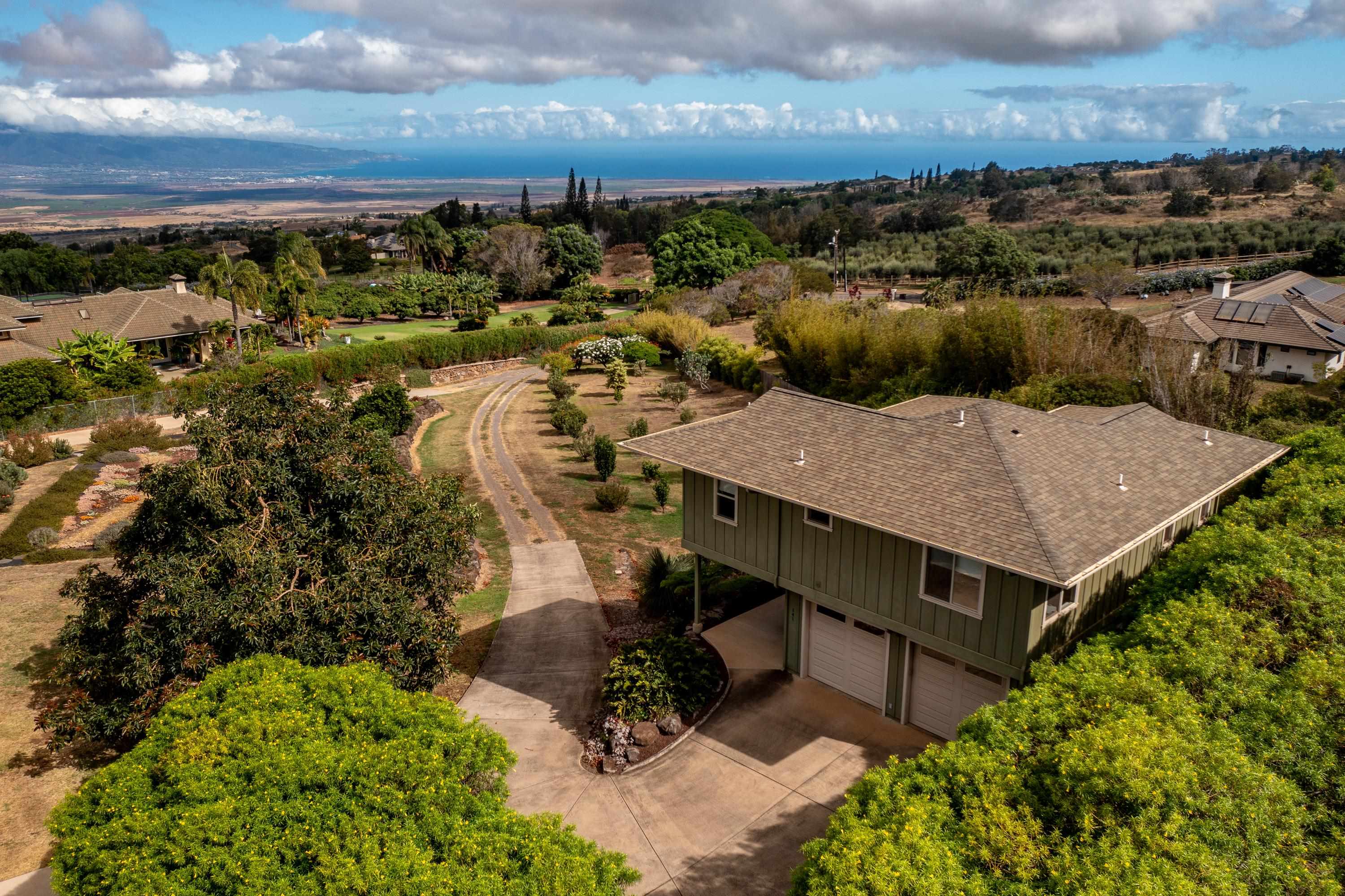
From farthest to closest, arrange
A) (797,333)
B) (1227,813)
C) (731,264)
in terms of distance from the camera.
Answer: (731,264) < (797,333) < (1227,813)

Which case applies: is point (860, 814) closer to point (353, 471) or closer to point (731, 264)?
point (353, 471)

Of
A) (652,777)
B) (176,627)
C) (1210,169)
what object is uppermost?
(1210,169)

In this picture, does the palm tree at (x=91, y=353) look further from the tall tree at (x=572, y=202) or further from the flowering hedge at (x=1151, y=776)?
the tall tree at (x=572, y=202)

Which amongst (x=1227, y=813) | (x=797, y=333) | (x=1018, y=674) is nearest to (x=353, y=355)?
(x=797, y=333)

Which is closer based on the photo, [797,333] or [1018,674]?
[1018,674]

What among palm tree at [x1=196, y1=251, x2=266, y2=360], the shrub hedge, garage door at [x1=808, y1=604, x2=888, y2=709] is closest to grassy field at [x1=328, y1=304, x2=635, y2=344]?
the shrub hedge

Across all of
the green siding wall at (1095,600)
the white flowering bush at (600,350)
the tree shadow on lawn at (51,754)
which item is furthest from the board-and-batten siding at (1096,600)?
the white flowering bush at (600,350)

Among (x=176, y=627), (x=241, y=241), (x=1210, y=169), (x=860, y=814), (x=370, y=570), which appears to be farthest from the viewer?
(x=241, y=241)

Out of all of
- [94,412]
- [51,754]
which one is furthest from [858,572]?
[94,412]
